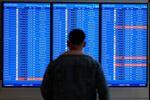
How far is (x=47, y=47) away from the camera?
163 inches

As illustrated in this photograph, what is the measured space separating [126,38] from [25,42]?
3.42ft

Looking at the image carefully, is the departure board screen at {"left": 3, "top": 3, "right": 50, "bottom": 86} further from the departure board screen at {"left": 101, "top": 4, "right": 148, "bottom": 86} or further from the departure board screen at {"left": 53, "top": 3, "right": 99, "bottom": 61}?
the departure board screen at {"left": 101, "top": 4, "right": 148, "bottom": 86}

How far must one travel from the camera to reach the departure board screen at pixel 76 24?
4129 millimetres

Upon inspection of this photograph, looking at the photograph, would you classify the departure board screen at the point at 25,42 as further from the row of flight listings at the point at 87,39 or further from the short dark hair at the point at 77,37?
the short dark hair at the point at 77,37

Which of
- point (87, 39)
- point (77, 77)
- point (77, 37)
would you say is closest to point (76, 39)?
point (77, 37)

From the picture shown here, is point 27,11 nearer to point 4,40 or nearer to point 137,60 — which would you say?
point 4,40

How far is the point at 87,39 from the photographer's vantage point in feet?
13.6

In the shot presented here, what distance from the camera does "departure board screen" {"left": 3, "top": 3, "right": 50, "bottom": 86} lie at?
13.4 ft

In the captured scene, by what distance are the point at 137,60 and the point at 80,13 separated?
763 millimetres

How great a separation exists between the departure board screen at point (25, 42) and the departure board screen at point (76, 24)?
93 mm

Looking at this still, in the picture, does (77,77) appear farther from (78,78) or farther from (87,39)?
(87,39)

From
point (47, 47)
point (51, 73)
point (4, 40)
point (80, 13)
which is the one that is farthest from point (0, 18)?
point (51, 73)

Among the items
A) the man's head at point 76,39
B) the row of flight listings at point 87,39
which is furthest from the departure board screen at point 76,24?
the man's head at point 76,39

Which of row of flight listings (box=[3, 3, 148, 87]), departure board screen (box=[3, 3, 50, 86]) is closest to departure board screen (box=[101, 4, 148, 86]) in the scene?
row of flight listings (box=[3, 3, 148, 87])
